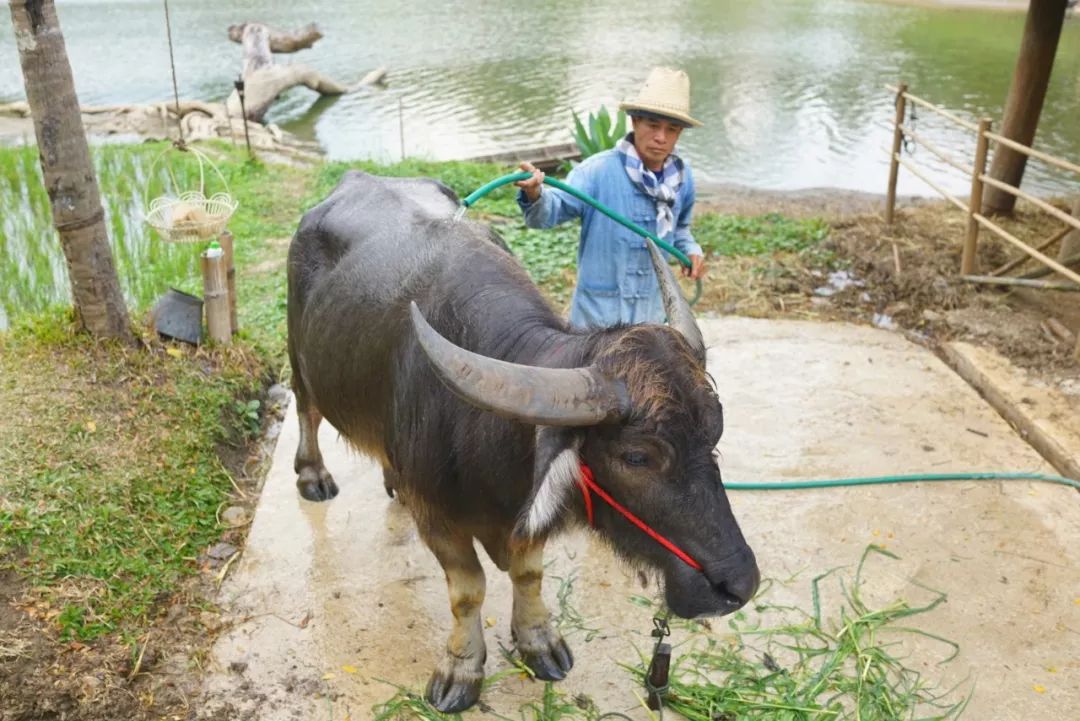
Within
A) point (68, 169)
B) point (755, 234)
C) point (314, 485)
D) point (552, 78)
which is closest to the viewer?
point (314, 485)

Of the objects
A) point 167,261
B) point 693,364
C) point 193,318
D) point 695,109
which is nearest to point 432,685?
point 693,364

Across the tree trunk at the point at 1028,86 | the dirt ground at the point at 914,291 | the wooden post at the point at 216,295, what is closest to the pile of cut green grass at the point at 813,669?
the dirt ground at the point at 914,291

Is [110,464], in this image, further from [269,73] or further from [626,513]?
[269,73]

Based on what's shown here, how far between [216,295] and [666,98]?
2.59 metres

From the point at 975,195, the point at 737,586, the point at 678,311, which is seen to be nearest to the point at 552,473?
the point at 737,586

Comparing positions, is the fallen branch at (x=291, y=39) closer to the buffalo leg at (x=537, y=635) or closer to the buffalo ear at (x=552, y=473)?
the buffalo leg at (x=537, y=635)

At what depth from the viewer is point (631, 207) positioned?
347 centimetres

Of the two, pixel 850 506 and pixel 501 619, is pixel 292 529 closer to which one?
pixel 501 619

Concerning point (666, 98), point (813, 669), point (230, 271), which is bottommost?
point (813, 669)

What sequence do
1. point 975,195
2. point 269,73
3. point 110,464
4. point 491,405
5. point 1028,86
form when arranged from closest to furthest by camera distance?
1. point 491,405
2. point 110,464
3. point 975,195
4. point 1028,86
5. point 269,73

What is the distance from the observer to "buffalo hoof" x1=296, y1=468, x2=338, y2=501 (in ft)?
12.8

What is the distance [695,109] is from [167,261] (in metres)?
9.97

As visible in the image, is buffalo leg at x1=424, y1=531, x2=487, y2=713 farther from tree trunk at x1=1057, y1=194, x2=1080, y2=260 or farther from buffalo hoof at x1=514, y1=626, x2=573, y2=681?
tree trunk at x1=1057, y1=194, x2=1080, y2=260

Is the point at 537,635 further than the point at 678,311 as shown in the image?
Yes
